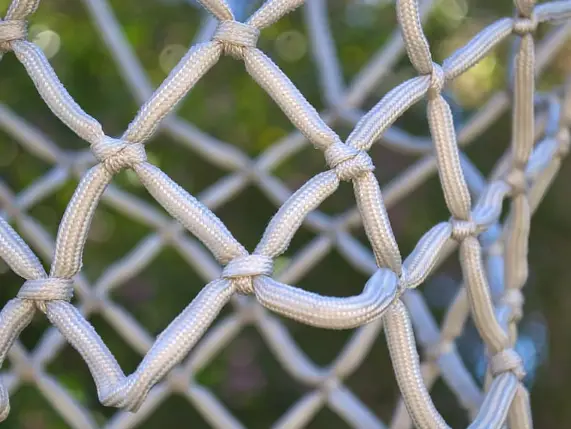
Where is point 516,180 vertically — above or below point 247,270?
above

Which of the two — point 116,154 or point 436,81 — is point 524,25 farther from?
point 116,154

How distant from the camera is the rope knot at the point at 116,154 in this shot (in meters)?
0.39

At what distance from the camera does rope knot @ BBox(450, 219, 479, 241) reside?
1.51 feet

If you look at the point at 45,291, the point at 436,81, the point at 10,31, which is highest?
the point at 436,81

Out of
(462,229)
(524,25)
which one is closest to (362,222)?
(462,229)

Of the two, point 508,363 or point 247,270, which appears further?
point 508,363

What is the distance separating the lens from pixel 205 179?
1.07 m

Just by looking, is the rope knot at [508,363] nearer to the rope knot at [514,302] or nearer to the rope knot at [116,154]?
the rope knot at [514,302]

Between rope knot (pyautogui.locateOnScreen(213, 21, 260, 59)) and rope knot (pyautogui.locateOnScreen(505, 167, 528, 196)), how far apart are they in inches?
9.2

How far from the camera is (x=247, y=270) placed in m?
0.38

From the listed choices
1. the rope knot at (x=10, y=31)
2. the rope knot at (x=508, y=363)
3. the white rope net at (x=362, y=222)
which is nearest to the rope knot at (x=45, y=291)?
the white rope net at (x=362, y=222)

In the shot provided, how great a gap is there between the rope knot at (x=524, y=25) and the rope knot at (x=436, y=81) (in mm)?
87

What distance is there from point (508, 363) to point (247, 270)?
20 centimetres

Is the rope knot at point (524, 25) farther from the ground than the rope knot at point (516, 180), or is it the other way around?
the rope knot at point (524, 25)
